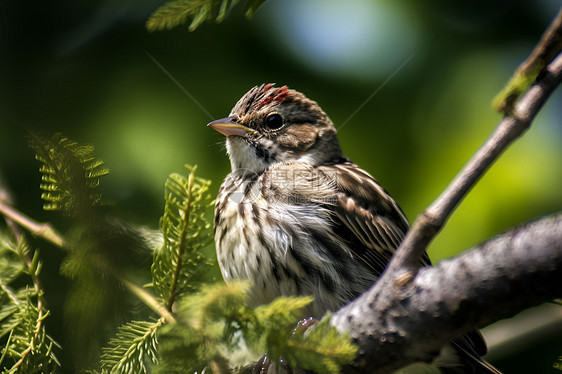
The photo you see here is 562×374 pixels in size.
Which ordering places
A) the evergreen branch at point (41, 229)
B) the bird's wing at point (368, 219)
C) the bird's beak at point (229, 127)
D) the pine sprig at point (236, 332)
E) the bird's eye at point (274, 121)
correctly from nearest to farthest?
the pine sprig at point (236, 332) < the evergreen branch at point (41, 229) < the bird's wing at point (368, 219) < the bird's beak at point (229, 127) < the bird's eye at point (274, 121)

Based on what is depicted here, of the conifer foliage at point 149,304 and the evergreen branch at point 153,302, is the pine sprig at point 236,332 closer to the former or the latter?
the conifer foliage at point 149,304

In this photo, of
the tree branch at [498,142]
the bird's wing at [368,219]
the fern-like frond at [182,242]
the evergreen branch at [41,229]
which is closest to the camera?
the tree branch at [498,142]

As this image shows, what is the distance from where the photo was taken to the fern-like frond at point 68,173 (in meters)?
1.70

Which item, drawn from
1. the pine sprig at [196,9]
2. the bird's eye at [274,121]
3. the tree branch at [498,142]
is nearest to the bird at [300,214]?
the bird's eye at [274,121]

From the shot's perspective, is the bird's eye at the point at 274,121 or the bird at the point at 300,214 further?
the bird's eye at the point at 274,121

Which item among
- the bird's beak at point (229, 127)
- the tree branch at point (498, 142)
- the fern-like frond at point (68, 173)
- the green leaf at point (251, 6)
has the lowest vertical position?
the bird's beak at point (229, 127)

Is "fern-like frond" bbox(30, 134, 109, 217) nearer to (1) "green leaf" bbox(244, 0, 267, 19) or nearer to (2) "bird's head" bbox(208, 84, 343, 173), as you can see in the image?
(1) "green leaf" bbox(244, 0, 267, 19)

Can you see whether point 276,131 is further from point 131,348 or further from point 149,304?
point 131,348

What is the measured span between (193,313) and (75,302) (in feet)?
1.50

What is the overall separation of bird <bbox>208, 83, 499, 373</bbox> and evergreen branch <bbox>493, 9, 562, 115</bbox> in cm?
158

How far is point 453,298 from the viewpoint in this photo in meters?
1.59

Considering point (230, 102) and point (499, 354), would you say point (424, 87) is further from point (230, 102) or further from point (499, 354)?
point (499, 354)

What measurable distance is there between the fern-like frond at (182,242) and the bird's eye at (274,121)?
74.7 inches

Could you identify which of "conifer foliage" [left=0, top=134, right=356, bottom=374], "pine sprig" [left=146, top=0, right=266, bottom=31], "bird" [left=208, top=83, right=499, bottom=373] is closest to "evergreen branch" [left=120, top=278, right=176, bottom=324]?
"conifer foliage" [left=0, top=134, right=356, bottom=374]
